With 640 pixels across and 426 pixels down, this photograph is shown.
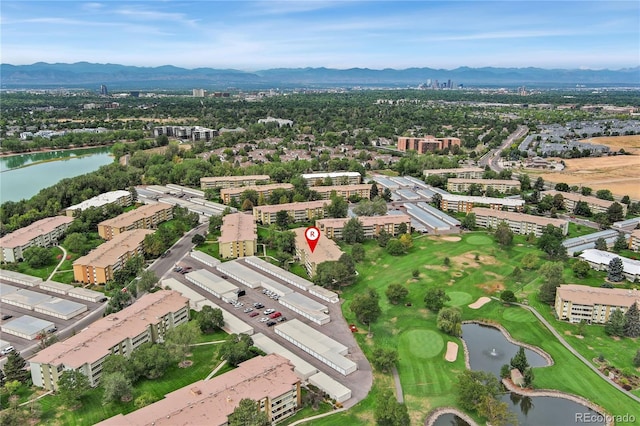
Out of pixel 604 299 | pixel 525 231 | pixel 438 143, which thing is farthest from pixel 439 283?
pixel 438 143

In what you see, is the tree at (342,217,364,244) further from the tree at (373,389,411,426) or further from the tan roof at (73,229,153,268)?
the tree at (373,389,411,426)

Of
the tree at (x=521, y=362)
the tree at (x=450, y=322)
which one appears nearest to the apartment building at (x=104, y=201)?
the tree at (x=450, y=322)

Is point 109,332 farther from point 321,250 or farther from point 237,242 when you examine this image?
point 321,250

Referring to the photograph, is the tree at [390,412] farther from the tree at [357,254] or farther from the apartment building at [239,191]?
the apartment building at [239,191]

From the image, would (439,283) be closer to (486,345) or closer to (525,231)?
(486,345)

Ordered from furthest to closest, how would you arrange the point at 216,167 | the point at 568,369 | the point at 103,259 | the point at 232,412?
1. the point at 216,167
2. the point at 103,259
3. the point at 568,369
4. the point at 232,412
